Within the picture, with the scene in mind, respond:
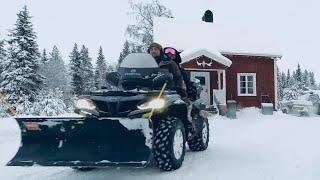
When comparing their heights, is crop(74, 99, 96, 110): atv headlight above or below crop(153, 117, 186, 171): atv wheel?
above

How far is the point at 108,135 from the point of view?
5.27 metres

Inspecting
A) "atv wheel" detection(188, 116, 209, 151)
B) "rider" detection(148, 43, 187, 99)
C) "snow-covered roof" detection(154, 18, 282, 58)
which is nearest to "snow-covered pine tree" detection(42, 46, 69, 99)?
"snow-covered roof" detection(154, 18, 282, 58)

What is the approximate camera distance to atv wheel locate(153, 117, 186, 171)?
5621 mm

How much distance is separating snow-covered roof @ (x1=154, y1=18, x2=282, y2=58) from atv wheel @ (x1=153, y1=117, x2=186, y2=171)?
17.9 metres

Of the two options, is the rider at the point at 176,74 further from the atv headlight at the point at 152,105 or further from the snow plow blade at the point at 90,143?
the snow plow blade at the point at 90,143

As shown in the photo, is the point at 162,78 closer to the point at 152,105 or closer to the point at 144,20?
the point at 152,105

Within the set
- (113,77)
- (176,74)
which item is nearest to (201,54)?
(176,74)

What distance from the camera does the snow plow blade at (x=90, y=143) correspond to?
517 centimetres

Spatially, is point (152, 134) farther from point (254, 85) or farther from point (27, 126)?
point (254, 85)

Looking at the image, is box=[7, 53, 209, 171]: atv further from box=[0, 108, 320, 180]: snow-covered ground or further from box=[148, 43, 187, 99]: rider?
box=[148, 43, 187, 99]: rider

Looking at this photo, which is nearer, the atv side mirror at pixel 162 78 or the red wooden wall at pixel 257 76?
the atv side mirror at pixel 162 78

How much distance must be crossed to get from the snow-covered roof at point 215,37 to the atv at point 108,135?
18.0 metres

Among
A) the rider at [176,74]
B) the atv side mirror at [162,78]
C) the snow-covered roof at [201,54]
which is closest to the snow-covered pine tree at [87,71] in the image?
the snow-covered roof at [201,54]

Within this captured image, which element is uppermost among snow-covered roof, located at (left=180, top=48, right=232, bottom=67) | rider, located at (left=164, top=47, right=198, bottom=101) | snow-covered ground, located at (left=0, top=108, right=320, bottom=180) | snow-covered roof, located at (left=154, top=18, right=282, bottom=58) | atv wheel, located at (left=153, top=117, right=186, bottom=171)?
snow-covered roof, located at (left=154, top=18, right=282, bottom=58)
